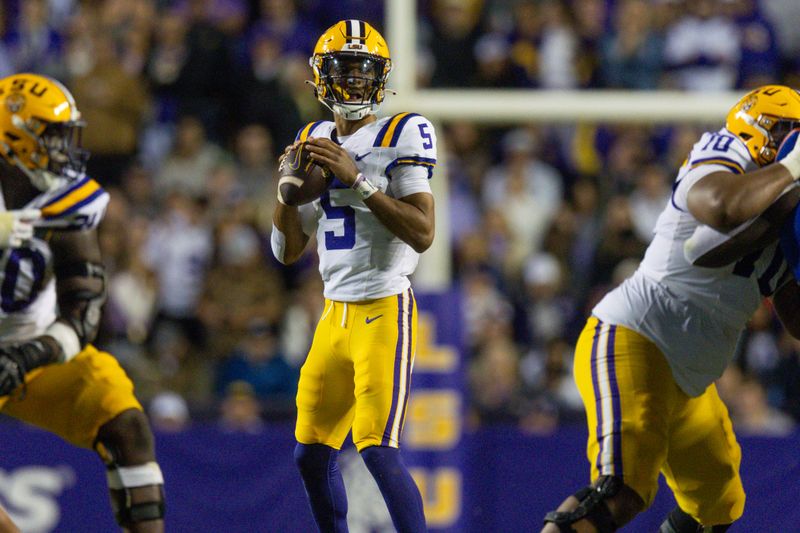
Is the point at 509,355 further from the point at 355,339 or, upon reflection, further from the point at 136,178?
the point at 355,339

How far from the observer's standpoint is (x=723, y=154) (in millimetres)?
4266

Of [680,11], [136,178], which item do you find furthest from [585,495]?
[680,11]

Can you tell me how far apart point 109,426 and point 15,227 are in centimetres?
78

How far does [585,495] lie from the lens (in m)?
4.31

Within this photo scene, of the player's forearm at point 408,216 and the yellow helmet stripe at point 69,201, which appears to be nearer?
the player's forearm at point 408,216

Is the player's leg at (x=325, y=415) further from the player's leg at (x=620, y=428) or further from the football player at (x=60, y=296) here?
the player's leg at (x=620, y=428)

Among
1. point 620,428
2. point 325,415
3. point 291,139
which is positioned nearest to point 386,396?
point 325,415

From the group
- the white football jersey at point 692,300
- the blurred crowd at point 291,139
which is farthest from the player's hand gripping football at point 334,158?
the blurred crowd at point 291,139

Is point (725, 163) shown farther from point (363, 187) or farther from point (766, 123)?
point (363, 187)

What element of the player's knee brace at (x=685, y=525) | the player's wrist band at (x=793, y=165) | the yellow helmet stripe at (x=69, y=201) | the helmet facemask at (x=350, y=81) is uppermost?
the helmet facemask at (x=350, y=81)

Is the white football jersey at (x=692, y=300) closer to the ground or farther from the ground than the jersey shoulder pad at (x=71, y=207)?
closer to the ground

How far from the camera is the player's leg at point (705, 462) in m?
4.50

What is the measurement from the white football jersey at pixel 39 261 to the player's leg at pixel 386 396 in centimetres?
100

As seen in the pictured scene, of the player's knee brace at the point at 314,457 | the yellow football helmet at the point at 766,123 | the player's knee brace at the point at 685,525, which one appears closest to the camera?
the yellow football helmet at the point at 766,123
